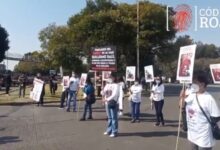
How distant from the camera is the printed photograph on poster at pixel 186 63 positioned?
9117 millimetres

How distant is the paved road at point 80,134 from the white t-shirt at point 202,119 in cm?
469

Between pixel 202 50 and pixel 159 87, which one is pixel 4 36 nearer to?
pixel 202 50

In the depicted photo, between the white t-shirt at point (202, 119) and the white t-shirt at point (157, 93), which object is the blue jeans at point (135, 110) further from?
the white t-shirt at point (202, 119)

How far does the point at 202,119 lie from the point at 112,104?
6.71m

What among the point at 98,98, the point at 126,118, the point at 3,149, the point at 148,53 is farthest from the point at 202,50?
the point at 3,149

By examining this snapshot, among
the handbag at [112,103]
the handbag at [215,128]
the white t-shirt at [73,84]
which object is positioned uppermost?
the white t-shirt at [73,84]

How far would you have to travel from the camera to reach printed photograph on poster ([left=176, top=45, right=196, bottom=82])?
912cm

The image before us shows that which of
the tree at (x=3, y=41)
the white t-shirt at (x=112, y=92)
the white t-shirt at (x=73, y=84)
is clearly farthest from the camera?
the tree at (x=3, y=41)

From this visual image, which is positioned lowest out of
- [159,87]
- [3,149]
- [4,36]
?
[3,149]

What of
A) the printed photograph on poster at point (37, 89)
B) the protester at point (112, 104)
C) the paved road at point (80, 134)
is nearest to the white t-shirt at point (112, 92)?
the protester at point (112, 104)

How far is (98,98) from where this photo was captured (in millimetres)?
33250

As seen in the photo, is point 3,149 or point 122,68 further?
point 122,68

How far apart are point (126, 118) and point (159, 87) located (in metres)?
3.12

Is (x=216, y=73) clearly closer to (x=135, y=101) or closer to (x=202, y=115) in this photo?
(x=135, y=101)
